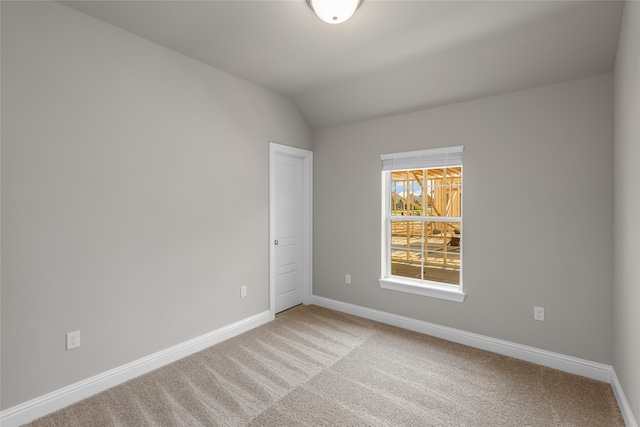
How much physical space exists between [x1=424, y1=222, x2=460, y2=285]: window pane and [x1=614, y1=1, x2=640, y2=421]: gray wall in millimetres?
1258

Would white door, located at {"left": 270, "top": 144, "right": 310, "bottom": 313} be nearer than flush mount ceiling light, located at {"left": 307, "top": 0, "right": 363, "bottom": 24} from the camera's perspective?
No

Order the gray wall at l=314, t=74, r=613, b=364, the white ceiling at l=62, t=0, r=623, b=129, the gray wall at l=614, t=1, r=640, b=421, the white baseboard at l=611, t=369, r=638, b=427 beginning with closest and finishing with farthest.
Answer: the gray wall at l=614, t=1, r=640, b=421 → the white baseboard at l=611, t=369, r=638, b=427 → the white ceiling at l=62, t=0, r=623, b=129 → the gray wall at l=314, t=74, r=613, b=364

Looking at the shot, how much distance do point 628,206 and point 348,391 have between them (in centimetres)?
218

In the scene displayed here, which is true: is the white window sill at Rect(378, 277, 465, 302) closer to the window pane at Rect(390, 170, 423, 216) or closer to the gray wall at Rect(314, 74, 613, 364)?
the gray wall at Rect(314, 74, 613, 364)

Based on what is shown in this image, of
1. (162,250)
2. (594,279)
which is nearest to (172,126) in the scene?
(162,250)

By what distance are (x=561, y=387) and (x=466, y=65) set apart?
105 inches

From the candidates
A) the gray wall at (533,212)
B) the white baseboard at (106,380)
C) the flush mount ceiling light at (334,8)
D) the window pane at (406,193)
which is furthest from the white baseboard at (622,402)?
the white baseboard at (106,380)

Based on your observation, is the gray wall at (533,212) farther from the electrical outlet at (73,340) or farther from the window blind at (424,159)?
the electrical outlet at (73,340)

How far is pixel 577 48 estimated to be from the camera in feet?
7.34

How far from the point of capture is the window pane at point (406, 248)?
3469 millimetres

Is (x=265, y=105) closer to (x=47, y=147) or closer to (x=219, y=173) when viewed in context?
(x=219, y=173)

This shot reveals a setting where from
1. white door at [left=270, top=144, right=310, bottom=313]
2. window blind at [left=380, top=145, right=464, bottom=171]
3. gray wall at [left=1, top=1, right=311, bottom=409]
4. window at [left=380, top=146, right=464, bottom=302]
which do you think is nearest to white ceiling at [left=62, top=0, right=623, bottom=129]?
gray wall at [left=1, top=1, right=311, bottom=409]

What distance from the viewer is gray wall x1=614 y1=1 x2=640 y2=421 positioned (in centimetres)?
162

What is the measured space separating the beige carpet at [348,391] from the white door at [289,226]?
101cm
